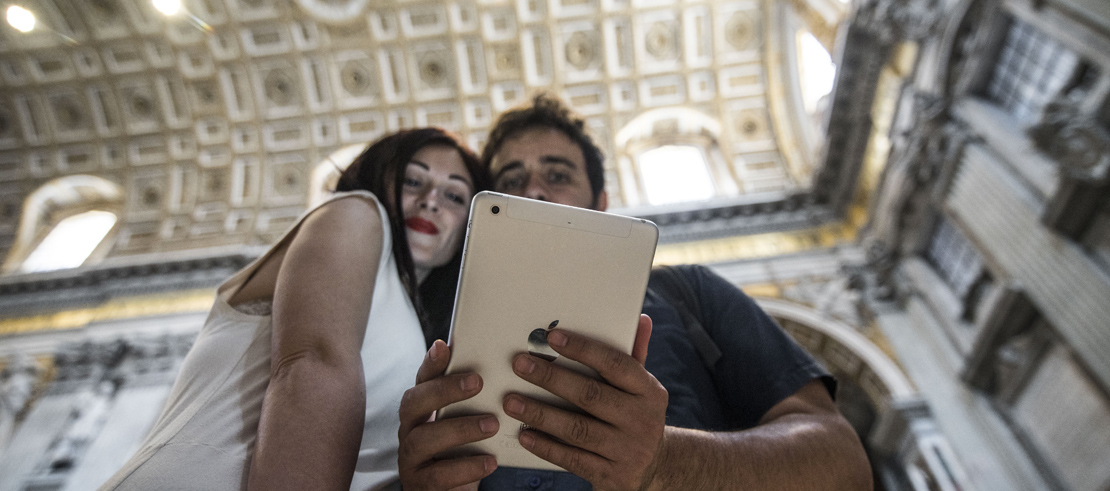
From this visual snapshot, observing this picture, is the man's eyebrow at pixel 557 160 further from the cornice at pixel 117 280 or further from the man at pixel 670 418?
the cornice at pixel 117 280

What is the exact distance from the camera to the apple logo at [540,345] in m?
1.27

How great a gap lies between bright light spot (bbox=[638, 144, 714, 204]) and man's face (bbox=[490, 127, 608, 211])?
9.39m

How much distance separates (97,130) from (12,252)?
339 centimetres

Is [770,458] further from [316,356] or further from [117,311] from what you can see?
[117,311]

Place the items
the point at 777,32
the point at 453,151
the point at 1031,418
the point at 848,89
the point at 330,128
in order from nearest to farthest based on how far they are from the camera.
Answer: the point at 453,151, the point at 1031,418, the point at 848,89, the point at 777,32, the point at 330,128

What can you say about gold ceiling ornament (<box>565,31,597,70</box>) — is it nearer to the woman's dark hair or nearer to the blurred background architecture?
the blurred background architecture

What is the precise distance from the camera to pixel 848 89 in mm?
8938

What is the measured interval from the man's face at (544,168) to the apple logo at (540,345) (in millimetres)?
1353

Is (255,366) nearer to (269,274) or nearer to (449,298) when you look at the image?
(269,274)

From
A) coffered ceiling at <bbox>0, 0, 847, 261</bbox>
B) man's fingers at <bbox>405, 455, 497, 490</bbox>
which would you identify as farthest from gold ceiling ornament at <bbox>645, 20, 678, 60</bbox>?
man's fingers at <bbox>405, 455, 497, 490</bbox>

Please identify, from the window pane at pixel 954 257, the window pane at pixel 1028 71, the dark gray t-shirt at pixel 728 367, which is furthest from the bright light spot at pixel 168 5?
the window pane at pixel 954 257

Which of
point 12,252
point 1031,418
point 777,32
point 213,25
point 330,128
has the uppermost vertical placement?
point 213,25

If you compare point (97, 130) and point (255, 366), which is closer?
point (255, 366)

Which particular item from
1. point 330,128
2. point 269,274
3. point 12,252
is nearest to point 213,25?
point 330,128
